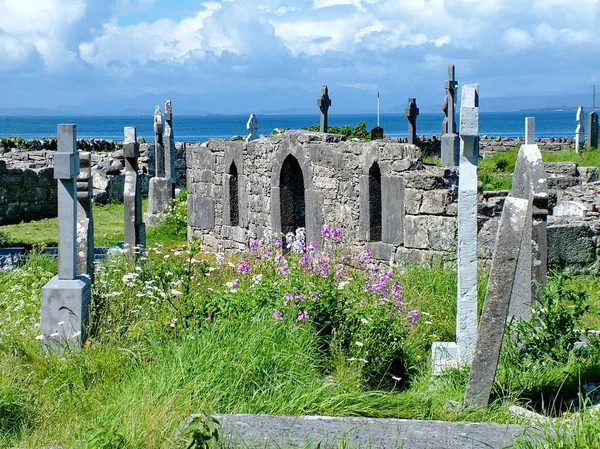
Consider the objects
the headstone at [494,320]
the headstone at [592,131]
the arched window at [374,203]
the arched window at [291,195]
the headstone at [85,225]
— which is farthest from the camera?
the headstone at [592,131]

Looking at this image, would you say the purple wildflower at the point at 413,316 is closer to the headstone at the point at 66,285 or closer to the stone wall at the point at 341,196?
the headstone at the point at 66,285

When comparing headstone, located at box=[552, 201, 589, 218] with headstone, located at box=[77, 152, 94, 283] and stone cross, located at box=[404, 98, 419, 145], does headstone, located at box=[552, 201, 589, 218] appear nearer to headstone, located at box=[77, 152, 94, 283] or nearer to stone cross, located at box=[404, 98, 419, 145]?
headstone, located at box=[77, 152, 94, 283]

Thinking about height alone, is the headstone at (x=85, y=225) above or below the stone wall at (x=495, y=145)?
below

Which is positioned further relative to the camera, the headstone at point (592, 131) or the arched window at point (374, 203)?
the headstone at point (592, 131)

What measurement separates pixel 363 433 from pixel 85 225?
5143 millimetres

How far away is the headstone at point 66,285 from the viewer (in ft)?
22.5

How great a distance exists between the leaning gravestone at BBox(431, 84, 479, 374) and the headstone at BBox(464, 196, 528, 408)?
29.2 inches

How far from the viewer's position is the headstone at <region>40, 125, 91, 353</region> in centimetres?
685

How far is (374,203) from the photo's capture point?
39.5 ft

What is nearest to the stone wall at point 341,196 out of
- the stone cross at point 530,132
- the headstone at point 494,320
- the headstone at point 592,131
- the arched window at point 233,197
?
the arched window at point 233,197

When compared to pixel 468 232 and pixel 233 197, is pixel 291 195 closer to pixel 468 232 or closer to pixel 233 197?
pixel 233 197

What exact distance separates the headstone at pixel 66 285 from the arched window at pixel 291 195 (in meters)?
6.77

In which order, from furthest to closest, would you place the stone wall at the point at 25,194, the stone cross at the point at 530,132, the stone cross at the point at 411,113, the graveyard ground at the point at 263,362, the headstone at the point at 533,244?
1. the stone cross at the point at 411,113
2. the stone wall at the point at 25,194
3. the stone cross at the point at 530,132
4. the headstone at the point at 533,244
5. the graveyard ground at the point at 263,362

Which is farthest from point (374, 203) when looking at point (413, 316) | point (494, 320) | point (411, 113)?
point (411, 113)
